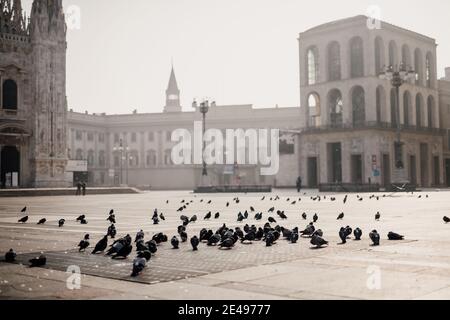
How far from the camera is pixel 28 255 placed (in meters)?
7.90

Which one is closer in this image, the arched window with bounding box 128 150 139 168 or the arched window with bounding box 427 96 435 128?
the arched window with bounding box 427 96 435 128

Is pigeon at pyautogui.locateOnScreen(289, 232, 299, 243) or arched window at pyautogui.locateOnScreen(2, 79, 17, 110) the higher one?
arched window at pyautogui.locateOnScreen(2, 79, 17, 110)

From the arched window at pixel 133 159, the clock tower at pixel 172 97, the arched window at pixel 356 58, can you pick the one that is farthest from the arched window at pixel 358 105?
the clock tower at pixel 172 97

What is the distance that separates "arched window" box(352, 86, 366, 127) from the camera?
219ft

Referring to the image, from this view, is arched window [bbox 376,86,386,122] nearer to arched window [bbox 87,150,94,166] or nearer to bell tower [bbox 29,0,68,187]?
bell tower [bbox 29,0,68,187]

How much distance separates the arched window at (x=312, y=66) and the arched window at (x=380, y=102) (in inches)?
347

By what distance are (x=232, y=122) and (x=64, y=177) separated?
139 feet

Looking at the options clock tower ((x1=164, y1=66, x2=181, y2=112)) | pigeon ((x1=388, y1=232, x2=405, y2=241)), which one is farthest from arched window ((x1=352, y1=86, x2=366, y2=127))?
clock tower ((x1=164, y1=66, x2=181, y2=112))

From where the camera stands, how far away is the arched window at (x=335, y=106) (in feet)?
228

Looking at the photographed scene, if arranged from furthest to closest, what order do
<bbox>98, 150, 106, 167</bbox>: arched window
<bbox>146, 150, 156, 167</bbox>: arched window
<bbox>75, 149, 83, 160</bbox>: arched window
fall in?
1. <bbox>146, 150, 156, 167</bbox>: arched window
2. <bbox>98, 150, 106, 167</bbox>: arched window
3. <bbox>75, 149, 83, 160</bbox>: arched window

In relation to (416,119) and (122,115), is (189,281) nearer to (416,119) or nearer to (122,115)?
(416,119)

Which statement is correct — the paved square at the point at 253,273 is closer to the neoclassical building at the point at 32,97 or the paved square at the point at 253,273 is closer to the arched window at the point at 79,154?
the neoclassical building at the point at 32,97

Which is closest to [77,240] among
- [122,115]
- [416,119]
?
[416,119]

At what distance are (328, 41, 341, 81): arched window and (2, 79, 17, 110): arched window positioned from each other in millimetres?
39189
